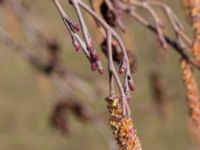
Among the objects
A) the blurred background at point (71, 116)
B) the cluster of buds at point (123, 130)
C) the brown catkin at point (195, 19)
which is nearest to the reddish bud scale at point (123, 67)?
the cluster of buds at point (123, 130)

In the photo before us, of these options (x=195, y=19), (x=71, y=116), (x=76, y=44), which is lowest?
(x=76, y=44)

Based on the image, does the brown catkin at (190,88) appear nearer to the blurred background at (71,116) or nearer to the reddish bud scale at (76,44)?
the reddish bud scale at (76,44)

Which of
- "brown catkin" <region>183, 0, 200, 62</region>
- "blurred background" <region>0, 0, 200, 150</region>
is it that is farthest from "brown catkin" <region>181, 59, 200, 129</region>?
"blurred background" <region>0, 0, 200, 150</region>

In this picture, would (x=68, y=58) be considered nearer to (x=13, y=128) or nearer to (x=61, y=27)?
(x=61, y=27)

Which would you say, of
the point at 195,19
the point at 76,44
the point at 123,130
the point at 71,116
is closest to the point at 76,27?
the point at 76,44

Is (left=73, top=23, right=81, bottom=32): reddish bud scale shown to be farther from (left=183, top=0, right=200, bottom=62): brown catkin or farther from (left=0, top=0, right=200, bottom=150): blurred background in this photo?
(left=0, top=0, right=200, bottom=150): blurred background

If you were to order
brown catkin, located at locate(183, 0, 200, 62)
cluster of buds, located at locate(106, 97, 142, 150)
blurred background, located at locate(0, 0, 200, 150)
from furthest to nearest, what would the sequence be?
blurred background, located at locate(0, 0, 200, 150) < brown catkin, located at locate(183, 0, 200, 62) < cluster of buds, located at locate(106, 97, 142, 150)

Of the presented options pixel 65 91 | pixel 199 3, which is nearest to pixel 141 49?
pixel 65 91

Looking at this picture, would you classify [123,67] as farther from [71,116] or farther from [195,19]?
[71,116]
